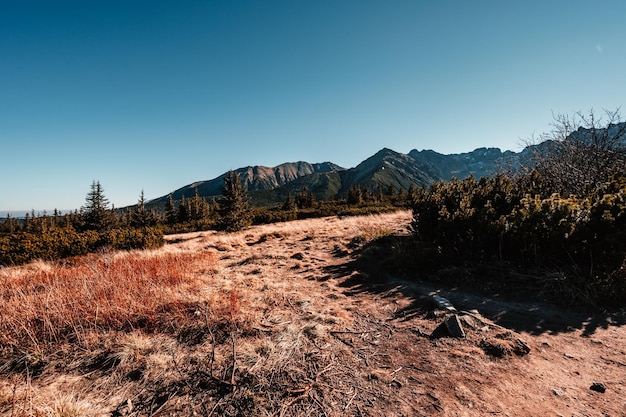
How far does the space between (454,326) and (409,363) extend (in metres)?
1.24

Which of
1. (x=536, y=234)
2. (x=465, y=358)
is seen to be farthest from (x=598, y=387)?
(x=536, y=234)

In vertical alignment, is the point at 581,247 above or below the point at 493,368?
above

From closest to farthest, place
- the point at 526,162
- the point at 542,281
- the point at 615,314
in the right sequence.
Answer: the point at 615,314 < the point at 542,281 < the point at 526,162

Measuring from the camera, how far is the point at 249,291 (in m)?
6.80

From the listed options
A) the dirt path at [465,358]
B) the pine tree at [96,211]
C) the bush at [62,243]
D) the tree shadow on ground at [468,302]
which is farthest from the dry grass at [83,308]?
the pine tree at [96,211]

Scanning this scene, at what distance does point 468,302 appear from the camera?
19.2 ft

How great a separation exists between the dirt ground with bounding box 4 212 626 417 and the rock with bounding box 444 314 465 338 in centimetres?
10

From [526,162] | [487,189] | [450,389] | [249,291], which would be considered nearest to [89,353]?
[249,291]

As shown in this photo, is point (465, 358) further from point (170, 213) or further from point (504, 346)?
point (170, 213)

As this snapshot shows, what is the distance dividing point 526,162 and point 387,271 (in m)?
13.1

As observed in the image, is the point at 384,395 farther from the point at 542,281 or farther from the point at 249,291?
Answer: the point at 542,281

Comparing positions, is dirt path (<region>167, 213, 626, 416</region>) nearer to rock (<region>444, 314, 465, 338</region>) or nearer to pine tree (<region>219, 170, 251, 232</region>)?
rock (<region>444, 314, 465, 338</region>)

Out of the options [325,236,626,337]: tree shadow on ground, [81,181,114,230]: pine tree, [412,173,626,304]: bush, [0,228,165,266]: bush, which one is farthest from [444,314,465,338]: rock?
[81,181,114,230]: pine tree

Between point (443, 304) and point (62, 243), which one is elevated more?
point (62, 243)
